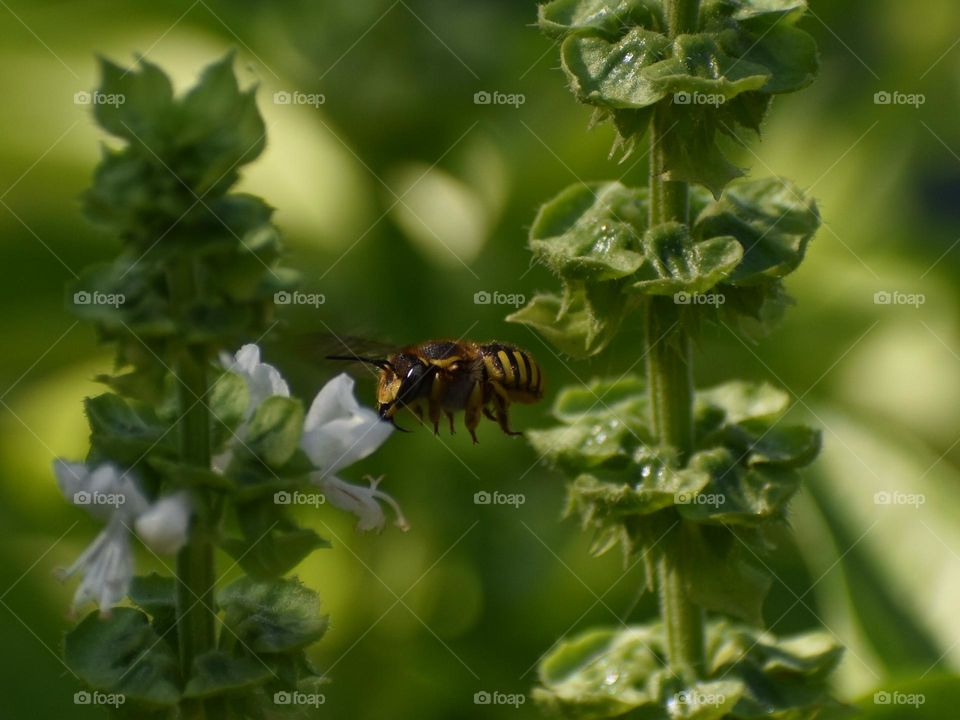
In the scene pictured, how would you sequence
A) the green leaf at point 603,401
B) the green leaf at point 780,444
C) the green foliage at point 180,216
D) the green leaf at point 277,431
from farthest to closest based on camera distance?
the green leaf at point 603,401
the green leaf at point 780,444
the green leaf at point 277,431
the green foliage at point 180,216

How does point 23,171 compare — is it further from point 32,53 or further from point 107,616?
point 107,616

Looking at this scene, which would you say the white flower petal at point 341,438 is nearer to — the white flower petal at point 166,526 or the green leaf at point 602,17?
the white flower petal at point 166,526

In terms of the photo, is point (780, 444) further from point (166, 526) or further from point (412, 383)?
point (166, 526)

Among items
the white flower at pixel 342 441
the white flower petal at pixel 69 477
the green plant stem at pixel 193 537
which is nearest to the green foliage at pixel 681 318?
the white flower at pixel 342 441

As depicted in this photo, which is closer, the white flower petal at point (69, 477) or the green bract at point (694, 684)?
the white flower petal at point (69, 477)

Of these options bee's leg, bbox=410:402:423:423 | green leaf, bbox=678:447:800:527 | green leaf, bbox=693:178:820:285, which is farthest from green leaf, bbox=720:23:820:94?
bee's leg, bbox=410:402:423:423

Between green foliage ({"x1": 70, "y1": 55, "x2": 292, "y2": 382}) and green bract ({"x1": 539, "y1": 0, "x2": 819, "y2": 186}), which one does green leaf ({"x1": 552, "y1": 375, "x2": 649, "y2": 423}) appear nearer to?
green bract ({"x1": 539, "y1": 0, "x2": 819, "y2": 186})

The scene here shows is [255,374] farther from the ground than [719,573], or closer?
farther from the ground

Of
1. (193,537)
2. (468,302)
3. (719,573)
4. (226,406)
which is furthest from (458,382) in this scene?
(468,302)
